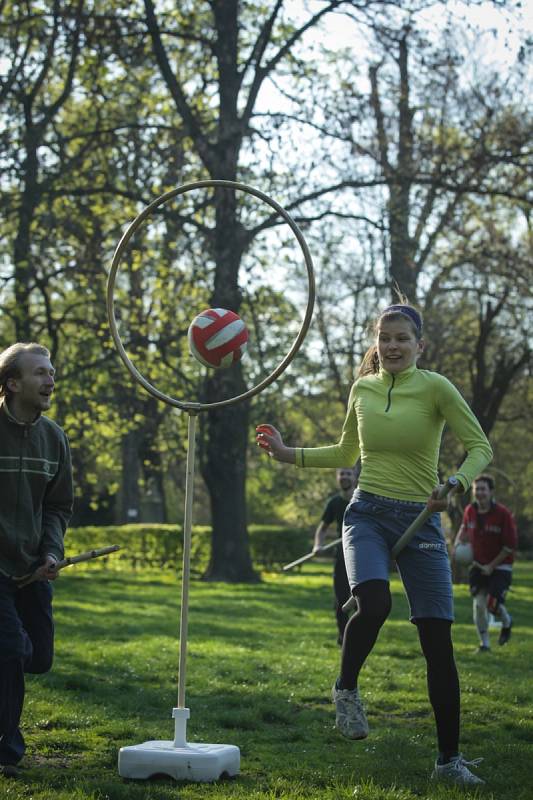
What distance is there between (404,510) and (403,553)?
21 centimetres

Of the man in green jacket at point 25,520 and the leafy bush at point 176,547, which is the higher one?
the man in green jacket at point 25,520

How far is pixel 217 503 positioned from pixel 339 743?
17.4 metres

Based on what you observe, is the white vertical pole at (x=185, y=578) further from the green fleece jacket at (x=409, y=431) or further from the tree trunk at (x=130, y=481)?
the tree trunk at (x=130, y=481)

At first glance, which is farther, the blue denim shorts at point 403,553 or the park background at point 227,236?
the park background at point 227,236

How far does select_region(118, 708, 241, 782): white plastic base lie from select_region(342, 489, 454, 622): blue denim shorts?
3.49 feet

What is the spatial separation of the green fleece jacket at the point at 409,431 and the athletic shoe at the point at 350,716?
0.97 meters

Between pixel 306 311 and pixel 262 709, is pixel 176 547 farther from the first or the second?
pixel 306 311

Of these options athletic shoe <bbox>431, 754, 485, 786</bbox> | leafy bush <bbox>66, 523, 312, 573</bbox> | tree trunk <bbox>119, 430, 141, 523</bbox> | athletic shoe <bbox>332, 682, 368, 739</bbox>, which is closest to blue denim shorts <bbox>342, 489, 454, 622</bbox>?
athletic shoe <bbox>332, 682, 368, 739</bbox>

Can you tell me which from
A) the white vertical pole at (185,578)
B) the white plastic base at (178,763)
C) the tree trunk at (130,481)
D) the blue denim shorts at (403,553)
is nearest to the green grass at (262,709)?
the white plastic base at (178,763)

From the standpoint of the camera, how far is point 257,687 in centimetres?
942

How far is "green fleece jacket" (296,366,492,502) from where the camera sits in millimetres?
5730

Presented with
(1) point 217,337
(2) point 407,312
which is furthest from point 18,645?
(2) point 407,312

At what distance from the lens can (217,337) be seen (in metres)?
6.15

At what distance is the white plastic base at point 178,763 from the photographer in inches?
223
